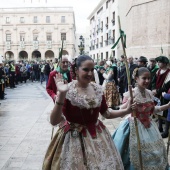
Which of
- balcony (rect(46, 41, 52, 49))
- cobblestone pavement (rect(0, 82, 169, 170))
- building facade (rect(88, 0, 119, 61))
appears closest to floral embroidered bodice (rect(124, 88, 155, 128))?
cobblestone pavement (rect(0, 82, 169, 170))

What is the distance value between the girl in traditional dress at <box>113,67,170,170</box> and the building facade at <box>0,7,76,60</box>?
1893 inches

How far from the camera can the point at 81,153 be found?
2.04m

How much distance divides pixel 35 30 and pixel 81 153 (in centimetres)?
5222

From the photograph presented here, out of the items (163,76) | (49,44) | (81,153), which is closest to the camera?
(81,153)

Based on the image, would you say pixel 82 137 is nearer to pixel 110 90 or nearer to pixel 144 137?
pixel 144 137

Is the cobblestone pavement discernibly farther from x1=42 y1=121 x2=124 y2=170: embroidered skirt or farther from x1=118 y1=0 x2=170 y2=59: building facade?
x1=118 y1=0 x2=170 y2=59: building facade

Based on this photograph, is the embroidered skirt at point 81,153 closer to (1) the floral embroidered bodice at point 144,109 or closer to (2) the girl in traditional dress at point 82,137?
(2) the girl in traditional dress at point 82,137

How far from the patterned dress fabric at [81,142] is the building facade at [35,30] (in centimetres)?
4899

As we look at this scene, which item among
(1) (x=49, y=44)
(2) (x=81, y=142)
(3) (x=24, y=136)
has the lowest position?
(3) (x=24, y=136)

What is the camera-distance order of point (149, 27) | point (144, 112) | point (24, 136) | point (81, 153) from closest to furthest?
point (81, 153) < point (144, 112) < point (24, 136) < point (149, 27)

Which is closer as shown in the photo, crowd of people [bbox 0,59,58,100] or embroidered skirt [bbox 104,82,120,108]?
embroidered skirt [bbox 104,82,120,108]

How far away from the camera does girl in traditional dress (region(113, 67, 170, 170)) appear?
2994mm

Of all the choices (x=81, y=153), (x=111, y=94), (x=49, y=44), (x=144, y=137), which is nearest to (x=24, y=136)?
(x=144, y=137)

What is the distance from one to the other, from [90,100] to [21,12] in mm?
52848
